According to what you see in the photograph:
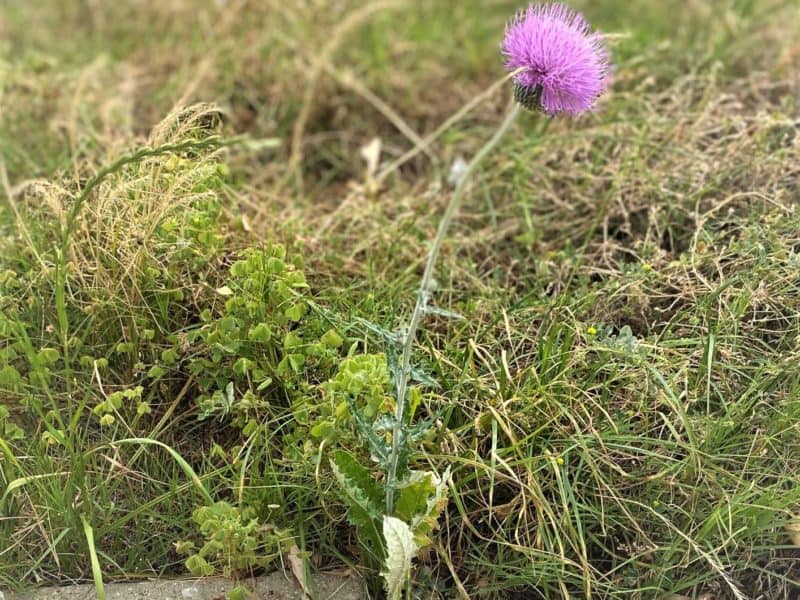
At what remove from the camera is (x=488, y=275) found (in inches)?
95.9

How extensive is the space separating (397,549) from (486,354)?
1.90 ft

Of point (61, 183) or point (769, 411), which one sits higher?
point (61, 183)

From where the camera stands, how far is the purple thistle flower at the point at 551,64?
1555mm

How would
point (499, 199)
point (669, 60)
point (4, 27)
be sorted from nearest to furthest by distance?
point (499, 199), point (669, 60), point (4, 27)

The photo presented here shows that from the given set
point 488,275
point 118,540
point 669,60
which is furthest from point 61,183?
point 669,60

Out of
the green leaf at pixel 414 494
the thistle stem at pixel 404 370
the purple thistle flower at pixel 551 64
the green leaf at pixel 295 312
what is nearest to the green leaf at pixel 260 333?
the green leaf at pixel 295 312

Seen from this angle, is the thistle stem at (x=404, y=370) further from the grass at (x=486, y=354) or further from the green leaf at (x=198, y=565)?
the green leaf at (x=198, y=565)

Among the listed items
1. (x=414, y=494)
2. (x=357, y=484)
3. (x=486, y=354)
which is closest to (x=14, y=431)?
(x=357, y=484)

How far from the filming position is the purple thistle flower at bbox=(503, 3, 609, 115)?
1.55m

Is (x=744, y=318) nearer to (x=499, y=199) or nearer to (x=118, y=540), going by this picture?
(x=499, y=199)

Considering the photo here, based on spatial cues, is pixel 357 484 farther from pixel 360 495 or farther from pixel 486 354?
pixel 486 354

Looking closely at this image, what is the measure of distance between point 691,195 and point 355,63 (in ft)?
5.57

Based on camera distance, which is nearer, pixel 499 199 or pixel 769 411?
pixel 769 411

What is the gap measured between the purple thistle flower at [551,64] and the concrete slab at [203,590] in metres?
1.05
